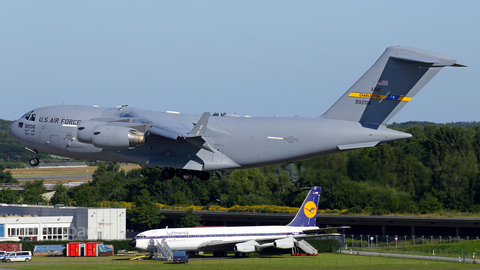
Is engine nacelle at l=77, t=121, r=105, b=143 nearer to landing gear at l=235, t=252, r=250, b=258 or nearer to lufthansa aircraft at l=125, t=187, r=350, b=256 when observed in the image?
lufthansa aircraft at l=125, t=187, r=350, b=256

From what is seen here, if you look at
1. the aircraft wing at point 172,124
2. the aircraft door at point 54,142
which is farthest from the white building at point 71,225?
the aircraft wing at point 172,124

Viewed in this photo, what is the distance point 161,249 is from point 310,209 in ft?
35.3

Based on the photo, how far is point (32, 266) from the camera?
115 ft

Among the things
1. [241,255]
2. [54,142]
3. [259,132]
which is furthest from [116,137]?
[241,255]

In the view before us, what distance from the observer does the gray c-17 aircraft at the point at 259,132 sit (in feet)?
62.1

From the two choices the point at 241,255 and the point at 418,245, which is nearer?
the point at 241,255

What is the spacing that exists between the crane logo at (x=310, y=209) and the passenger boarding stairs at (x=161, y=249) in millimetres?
9909

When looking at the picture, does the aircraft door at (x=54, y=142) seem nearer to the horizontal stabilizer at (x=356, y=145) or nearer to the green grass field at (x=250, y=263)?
the horizontal stabilizer at (x=356, y=145)

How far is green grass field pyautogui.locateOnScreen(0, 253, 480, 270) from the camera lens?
3581cm

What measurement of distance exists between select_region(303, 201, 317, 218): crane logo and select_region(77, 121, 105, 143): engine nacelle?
24907 millimetres

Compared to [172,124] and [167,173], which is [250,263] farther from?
[172,124]

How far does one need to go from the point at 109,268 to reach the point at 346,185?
16.3 m

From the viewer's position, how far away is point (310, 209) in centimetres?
4278

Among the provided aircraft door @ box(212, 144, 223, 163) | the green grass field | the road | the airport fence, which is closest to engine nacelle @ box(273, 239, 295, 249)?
the green grass field
